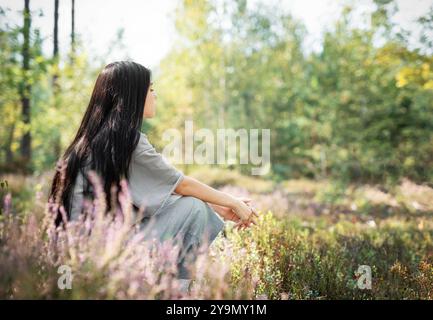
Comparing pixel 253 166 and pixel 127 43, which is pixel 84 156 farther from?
pixel 253 166

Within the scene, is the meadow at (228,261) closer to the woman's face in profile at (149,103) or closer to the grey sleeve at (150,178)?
the grey sleeve at (150,178)

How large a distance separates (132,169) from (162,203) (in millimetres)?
286

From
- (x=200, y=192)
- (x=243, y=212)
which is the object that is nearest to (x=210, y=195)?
(x=200, y=192)

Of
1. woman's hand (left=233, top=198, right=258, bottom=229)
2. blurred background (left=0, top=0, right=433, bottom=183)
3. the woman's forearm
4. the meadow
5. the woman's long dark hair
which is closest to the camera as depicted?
the meadow

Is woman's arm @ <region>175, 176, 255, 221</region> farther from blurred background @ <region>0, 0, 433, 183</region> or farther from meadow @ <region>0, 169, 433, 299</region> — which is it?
blurred background @ <region>0, 0, 433, 183</region>

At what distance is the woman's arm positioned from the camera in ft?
9.71

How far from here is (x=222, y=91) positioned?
15750mm

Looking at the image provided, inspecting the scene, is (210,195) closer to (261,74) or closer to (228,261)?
(228,261)

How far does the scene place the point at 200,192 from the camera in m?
3.00

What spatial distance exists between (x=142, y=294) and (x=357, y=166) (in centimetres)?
905

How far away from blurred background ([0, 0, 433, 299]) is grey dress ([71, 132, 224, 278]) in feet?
1.37

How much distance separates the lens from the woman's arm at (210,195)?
9.71 feet

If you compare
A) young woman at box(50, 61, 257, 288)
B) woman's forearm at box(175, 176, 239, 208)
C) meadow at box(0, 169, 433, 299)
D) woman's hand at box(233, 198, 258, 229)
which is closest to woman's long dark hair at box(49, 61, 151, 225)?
young woman at box(50, 61, 257, 288)
